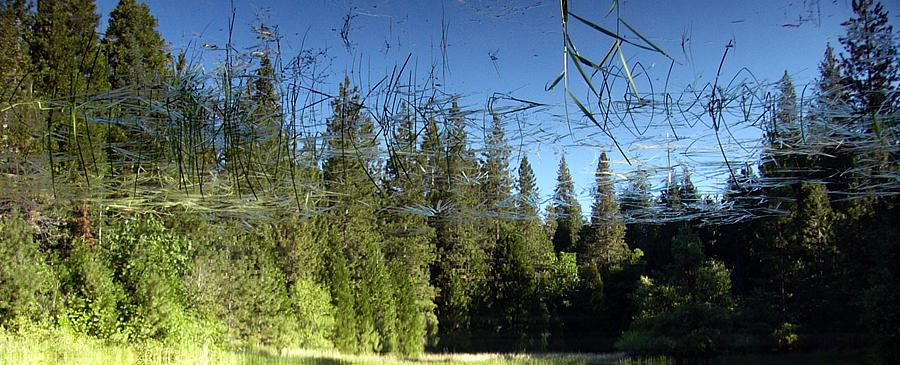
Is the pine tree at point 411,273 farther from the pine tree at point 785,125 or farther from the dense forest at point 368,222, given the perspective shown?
the pine tree at point 785,125

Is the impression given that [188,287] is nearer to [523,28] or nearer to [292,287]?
[292,287]

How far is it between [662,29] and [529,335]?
13457 millimetres

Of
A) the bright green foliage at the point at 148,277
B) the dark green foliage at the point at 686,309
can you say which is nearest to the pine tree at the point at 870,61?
the bright green foliage at the point at 148,277

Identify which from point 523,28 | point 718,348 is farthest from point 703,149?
point 718,348

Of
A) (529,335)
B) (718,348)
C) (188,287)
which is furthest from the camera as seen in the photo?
(529,335)

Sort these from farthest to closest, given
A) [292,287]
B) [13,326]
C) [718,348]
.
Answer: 1. [292,287]
2. [718,348]
3. [13,326]

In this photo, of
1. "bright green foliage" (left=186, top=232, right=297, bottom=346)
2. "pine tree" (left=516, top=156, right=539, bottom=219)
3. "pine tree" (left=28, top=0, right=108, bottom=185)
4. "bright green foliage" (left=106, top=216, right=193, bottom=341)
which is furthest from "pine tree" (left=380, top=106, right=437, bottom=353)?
"pine tree" (left=28, top=0, right=108, bottom=185)

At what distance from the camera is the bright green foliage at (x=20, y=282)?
514 cm

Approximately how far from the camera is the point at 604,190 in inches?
79.1

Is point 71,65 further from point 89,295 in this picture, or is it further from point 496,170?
point 89,295

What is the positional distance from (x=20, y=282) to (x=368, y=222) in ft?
24.3

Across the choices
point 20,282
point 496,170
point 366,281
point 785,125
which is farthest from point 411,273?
point 785,125

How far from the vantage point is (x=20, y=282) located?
16.9 ft

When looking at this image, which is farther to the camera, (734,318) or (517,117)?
(734,318)
